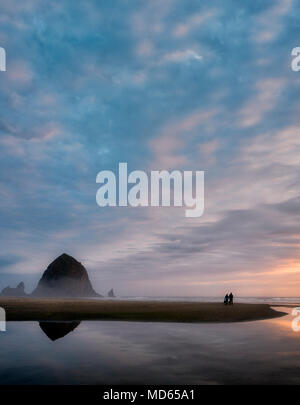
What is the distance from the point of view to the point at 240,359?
2062 cm

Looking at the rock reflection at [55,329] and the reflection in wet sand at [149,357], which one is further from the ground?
Result: the reflection in wet sand at [149,357]

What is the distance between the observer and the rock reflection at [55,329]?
29969 mm

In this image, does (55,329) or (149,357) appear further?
(55,329)

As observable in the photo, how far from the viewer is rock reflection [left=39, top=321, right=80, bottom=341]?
29969 millimetres

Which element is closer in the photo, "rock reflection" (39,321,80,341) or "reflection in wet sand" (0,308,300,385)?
"reflection in wet sand" (0,308,300,385)

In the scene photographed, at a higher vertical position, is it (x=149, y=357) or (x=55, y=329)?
(x=149, y=357)

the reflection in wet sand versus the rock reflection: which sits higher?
the reflection in wet sand

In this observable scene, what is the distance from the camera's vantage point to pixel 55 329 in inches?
1337

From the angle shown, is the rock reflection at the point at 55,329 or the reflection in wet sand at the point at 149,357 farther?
the rock reflection at the point at 55,329

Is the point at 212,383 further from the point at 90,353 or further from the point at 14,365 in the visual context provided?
the point at 14,365

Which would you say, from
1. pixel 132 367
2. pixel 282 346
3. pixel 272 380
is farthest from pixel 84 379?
pixel 282 346
